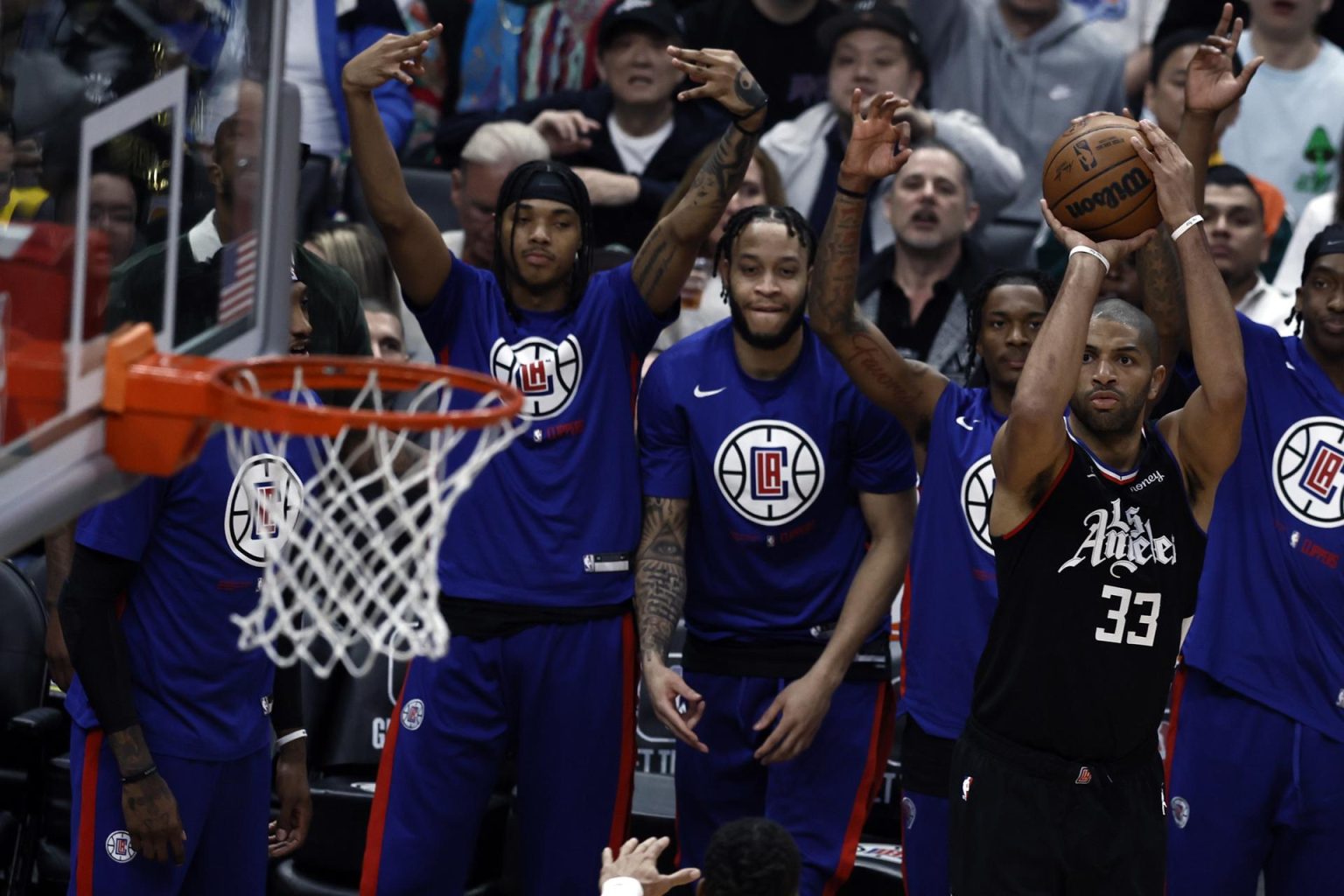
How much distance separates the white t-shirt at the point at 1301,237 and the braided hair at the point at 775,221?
256cm

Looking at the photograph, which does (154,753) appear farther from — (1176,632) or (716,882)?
(1176,632)

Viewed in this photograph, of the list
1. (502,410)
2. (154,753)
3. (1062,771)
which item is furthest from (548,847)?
(502,410)

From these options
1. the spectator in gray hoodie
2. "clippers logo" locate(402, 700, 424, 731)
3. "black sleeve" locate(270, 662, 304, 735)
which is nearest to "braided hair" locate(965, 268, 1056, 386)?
"clippers logo" locate(402, 700, 424, 731)

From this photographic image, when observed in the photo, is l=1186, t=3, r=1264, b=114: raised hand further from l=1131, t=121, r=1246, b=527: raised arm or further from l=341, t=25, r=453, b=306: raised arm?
l=341, t=25, r=453, b=306: raised arm

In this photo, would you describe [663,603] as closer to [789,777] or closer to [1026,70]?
[789,777]

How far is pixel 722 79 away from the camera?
563 cm

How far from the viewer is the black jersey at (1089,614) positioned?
492 centimetres

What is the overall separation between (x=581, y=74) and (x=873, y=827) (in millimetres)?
4075

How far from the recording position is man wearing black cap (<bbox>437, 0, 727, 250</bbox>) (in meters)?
8.37

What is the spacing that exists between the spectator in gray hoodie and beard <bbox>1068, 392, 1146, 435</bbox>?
419cm

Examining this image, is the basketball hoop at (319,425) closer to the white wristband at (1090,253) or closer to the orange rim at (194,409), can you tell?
the orange rim at (194,409)

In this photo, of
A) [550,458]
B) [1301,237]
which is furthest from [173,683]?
[1301,237]

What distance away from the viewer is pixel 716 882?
13.7 ft

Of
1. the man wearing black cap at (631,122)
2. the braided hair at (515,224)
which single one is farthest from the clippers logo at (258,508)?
the man wearing black cap at (631,122)
